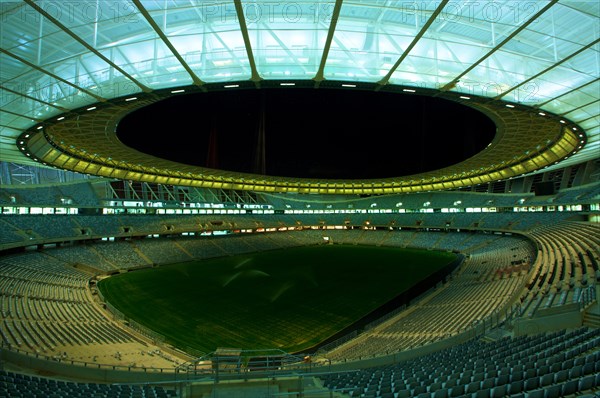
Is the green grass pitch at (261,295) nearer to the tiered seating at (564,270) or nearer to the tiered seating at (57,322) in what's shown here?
the tiered seating at (57,322)

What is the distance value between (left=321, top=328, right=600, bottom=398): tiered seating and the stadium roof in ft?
30.4

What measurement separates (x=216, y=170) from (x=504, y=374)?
123 ft

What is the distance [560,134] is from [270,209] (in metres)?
51.5

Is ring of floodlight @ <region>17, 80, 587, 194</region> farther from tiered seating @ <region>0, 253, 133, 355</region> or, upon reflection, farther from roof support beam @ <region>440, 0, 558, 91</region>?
tiered seating @ <region>0, 253, 133, 355</region>

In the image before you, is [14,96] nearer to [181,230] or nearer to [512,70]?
[512,70]

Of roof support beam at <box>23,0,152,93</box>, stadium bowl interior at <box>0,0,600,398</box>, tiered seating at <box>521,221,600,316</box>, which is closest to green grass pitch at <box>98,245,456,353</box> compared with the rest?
stadium bowl interior at <box>0,0,600,398</box>

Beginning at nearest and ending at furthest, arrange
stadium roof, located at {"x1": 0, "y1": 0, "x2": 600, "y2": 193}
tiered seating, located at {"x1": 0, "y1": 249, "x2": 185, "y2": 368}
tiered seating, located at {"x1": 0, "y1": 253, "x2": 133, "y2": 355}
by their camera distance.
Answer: stadium roof, located at {"x1": 0, "y1": 0, "x2": 600, "y2": 193} < tiered seating, located at {"x1": 0, "y1": 249, "x2": 185, "y2": 368} < tiered seating, located at {"x1": 0, "y1": 253, "x2": 133, "y2": 355}

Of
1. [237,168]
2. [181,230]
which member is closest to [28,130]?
[237,168]

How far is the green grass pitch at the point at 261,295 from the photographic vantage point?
21.7 metres

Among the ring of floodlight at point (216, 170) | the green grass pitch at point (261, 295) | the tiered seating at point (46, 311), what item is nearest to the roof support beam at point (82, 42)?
the ring of floodlight at point (216, 170)

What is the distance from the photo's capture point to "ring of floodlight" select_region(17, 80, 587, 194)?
707 inches

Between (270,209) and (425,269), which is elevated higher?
(270,209)

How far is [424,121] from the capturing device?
31.2m

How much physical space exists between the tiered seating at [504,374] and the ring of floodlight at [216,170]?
10725 millimetres
